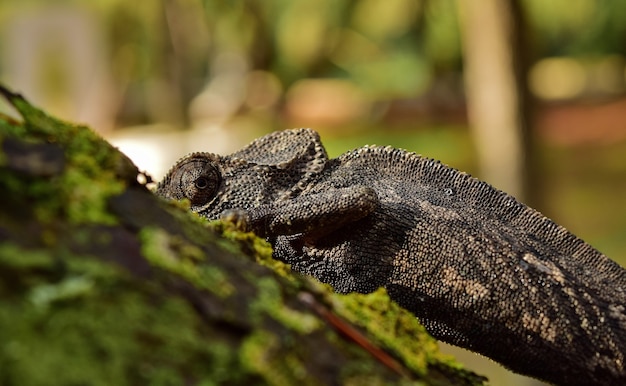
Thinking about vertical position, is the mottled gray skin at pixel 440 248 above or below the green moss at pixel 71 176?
above

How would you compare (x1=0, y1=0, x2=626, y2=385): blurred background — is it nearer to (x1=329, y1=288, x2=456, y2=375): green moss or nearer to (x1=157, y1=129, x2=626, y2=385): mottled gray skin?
(x1=157, y1=129, x2=626, y2=385): mottled gray skin

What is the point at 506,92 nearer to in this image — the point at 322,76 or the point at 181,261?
the point at 181,261

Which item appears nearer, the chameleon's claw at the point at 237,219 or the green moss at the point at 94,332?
the green moss at the point at 94,332

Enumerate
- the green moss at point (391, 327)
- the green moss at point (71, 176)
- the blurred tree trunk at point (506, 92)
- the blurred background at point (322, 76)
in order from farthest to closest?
the blurred background at point (322, 76) < the blurred tree trunk at point (506, 92) < the green moss at point (391, 327) < the green moss at point (71, 176)

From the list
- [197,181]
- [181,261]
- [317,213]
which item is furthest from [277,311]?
[197,181]

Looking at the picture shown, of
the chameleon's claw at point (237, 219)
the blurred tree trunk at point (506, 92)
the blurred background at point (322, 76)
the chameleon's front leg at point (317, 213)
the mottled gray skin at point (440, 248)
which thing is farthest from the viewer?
the blurred background at point (322, 76)

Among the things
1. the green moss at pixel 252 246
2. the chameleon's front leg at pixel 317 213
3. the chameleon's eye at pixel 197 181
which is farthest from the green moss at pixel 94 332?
the chameleon's eye at pixel 197 181

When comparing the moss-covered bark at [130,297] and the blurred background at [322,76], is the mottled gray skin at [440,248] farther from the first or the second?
the blurred background at [322,76]
